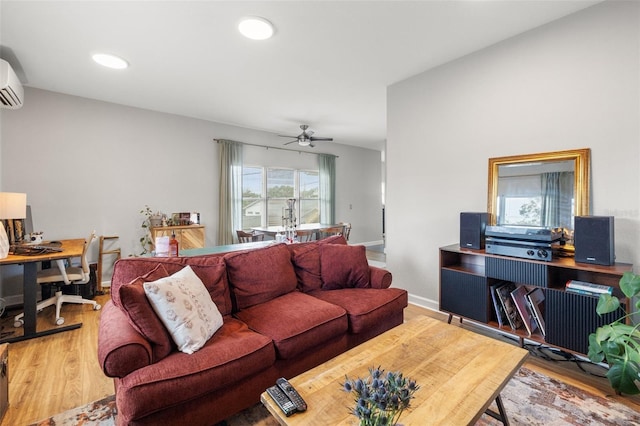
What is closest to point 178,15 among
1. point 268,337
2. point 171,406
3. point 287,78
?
point 287,78

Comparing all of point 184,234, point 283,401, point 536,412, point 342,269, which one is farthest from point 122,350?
point 184,234

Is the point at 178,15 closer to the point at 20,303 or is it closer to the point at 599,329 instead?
the point at 599,329

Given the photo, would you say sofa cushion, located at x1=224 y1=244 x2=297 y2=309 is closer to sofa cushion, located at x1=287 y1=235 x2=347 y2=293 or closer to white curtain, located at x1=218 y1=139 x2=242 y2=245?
sofa cushion, located at x1=287 y1=235 x2=347 y2=293

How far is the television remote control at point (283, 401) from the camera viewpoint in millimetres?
1056

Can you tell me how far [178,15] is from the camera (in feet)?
7.30

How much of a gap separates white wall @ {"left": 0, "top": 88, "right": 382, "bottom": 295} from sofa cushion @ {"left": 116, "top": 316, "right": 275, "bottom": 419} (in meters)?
3.54

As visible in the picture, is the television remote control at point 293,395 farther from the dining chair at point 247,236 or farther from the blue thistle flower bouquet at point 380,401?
the dining chair at point 247,236

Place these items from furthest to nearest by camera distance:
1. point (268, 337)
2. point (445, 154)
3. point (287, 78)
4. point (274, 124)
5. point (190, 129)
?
point (274, 124)
point (190, 129)
point (287, 78)
point (445, 154)
point (268, 337)

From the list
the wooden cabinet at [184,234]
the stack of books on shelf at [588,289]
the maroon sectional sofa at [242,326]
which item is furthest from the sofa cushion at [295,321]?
the wooden cabinet at [184,234]

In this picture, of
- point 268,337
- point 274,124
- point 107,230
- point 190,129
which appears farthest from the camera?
point 274,124

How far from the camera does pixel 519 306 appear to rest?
7.79 feet

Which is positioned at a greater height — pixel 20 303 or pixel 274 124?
pixel 274 124

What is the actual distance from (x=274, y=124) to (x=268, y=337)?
4424 millimetres

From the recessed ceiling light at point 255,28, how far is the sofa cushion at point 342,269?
6.48 feet
